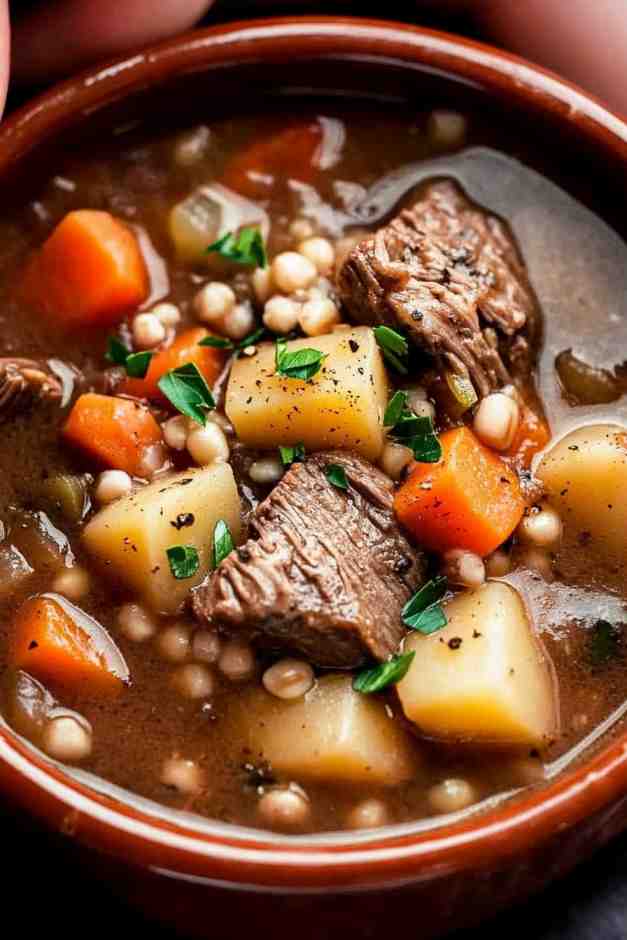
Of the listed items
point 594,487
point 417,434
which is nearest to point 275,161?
point 417,434

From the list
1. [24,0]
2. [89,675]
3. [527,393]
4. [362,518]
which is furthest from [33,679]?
[24,0]

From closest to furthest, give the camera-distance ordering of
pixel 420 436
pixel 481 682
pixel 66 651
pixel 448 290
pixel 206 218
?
1. pixel 481 682
2. pixel 66 651
3. pixel 420 436
4. pixel 448 290
5. pixel 206 218

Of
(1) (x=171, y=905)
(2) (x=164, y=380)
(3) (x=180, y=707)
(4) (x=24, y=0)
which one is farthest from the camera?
(4) (x=24, y=0)

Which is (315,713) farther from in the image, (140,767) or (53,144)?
(53,144)

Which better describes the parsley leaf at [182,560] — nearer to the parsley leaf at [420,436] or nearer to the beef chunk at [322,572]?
the beef chunk at [322,572]

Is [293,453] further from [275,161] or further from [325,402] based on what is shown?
[275,161]

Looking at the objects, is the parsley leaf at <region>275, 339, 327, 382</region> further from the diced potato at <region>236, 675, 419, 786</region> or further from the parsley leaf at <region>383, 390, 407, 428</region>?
the diced potato at <region>236, 675, 419, 786</region>

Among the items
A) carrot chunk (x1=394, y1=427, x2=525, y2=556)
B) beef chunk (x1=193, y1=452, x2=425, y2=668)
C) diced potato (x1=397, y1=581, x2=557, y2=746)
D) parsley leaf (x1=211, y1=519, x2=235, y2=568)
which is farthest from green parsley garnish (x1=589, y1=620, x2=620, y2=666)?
parsley leaf (x1=211, y1=519, x2=235, y2=568)

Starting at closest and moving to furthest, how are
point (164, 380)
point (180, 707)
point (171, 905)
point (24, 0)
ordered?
1. point (171, 905)
2. point (180, 707)
3. point (164, 380)
4. point (24, 0)
